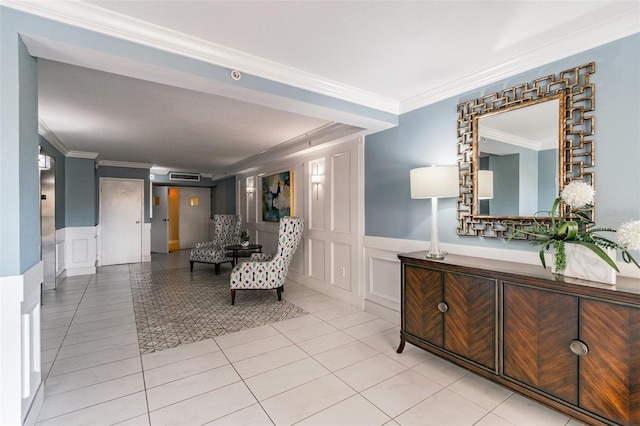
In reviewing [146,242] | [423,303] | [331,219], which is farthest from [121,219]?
[423,303]

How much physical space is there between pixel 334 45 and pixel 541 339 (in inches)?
91.2

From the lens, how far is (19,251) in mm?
1625

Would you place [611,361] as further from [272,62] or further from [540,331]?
[272,62]

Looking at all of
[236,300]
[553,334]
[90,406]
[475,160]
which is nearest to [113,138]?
[236,300]

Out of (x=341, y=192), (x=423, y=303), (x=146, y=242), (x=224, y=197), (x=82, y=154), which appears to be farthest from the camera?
(x=224, y=197)

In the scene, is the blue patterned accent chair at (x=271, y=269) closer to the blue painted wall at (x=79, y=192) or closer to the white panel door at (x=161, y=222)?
the blue painted wall at (x=79, y=192)

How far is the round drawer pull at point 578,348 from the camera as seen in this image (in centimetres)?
162

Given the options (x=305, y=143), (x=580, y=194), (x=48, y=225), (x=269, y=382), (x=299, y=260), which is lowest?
(x=269, y=382)

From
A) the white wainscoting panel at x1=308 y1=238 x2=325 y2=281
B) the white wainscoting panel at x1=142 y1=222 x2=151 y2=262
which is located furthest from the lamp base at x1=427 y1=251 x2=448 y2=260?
the white wainscoting panel at x1=142 y1=222 x2=151 y2=262

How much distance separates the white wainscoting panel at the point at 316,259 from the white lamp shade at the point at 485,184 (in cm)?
255

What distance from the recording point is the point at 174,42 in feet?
6.71

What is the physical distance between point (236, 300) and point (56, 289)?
3110 millimetres

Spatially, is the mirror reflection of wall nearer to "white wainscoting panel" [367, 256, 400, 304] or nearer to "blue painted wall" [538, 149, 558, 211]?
"blue painted wall" [538, 149, 558, 211]

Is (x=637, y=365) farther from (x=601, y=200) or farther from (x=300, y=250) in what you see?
(x=300, y=250)
